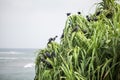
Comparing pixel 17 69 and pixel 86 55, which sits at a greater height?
pixel 86 55

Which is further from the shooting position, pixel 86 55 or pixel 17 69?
pixel 17 69

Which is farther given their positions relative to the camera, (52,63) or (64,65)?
(52,63)

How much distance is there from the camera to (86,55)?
9.79ft

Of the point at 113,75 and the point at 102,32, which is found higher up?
the point at 102,32

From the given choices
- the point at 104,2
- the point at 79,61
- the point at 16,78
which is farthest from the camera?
the point at 16,78

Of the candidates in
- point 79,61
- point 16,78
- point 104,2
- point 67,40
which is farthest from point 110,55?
point 16,78

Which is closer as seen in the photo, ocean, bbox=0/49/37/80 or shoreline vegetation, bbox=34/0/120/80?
shoreline vegetation, bbox=34/0/120/80

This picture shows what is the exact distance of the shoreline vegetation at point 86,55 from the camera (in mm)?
2887

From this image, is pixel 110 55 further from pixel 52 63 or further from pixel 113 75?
pixel 52 63

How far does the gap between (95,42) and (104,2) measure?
4.06 feet

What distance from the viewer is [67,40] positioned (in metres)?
3.33

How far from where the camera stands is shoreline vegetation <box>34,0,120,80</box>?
114 inches

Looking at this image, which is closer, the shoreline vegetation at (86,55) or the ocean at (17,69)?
the shoreline vegetation at (86,55)

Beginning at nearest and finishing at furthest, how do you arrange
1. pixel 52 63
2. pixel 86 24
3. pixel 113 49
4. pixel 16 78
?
pixel 113 49 → pixel 52 63 → pixel 86 24 → pixel 16 78
